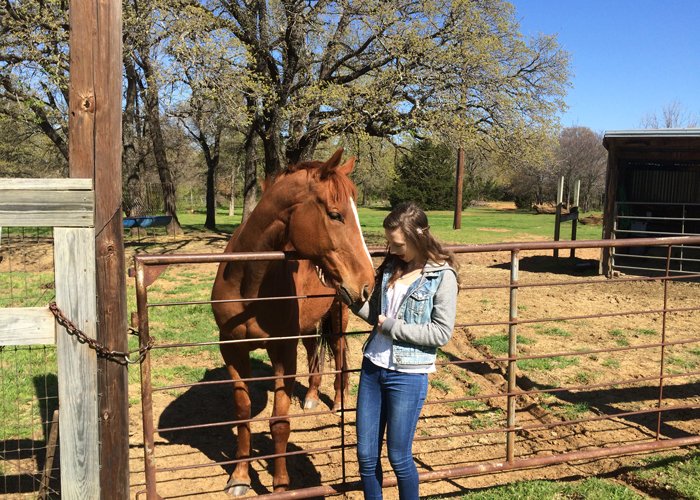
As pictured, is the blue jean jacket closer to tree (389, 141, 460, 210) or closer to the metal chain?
the metal chain

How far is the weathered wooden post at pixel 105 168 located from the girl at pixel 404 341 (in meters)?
1.20

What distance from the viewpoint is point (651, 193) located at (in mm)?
16188

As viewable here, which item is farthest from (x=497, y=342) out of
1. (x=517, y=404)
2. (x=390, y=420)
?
(x=390, y=420)

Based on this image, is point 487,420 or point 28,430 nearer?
point 28,430

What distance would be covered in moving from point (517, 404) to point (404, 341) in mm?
3008

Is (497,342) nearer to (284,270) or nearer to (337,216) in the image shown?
(284,270)

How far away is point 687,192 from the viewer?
625 inches

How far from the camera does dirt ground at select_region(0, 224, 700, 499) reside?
3.80 meters

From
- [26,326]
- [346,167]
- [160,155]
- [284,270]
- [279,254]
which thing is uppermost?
[160,155]

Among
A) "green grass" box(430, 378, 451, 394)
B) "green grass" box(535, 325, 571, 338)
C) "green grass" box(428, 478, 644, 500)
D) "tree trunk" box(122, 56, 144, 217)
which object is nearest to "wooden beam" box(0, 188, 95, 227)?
"green grass" box(428, 478, 644, 500)

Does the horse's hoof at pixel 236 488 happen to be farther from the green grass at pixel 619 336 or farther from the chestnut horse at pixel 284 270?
the green grass at pixel 619 336

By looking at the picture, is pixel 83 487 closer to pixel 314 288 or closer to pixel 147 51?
pixel 314 288

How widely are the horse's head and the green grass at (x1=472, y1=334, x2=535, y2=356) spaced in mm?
4392

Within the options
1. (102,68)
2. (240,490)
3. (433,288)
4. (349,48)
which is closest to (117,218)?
(102,68)
